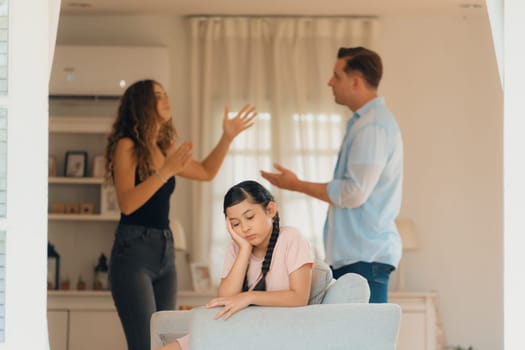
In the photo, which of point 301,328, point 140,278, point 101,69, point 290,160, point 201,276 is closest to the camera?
point 301,328

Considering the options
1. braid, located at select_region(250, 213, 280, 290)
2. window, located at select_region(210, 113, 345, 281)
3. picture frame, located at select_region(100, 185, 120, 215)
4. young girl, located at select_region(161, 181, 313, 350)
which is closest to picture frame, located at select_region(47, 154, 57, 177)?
picture frame, located at select_region(100, 185, 120, 215)

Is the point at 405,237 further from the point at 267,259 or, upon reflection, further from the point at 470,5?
the point at 267,259

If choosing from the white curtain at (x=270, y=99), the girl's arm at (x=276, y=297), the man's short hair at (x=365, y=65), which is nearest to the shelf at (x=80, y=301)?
the white curtain at (x=270, y=99)

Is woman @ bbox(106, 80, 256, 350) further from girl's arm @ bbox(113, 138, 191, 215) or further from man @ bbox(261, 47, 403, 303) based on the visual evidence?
man @ bbox(261, 47, 403, 303)

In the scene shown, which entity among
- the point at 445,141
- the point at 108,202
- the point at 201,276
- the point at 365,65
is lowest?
the point at 201,276

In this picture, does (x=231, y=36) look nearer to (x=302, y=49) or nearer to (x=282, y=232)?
(x=302, y=49)

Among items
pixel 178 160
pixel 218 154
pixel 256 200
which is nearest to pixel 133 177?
pixel 178 160

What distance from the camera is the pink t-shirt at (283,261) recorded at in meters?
3.59

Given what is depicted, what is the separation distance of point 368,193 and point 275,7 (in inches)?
115

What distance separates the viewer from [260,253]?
12.3ft

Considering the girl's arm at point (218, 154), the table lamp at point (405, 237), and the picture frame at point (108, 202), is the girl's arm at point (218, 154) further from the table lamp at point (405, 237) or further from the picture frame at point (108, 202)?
the table lamp at point (405, 237)

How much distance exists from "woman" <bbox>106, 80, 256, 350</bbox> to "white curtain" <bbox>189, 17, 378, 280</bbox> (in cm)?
258
